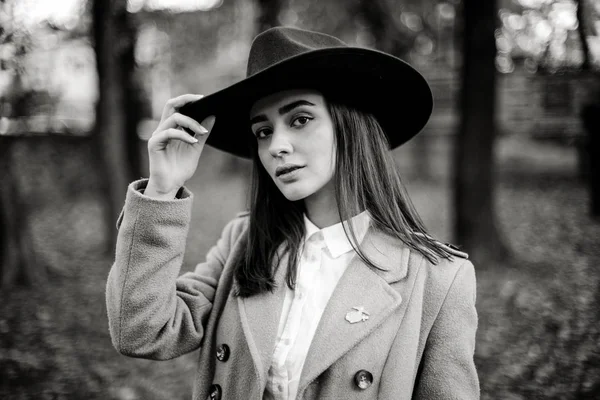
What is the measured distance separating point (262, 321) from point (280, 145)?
29.3 inches

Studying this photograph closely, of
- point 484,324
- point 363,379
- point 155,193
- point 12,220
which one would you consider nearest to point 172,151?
point 155,193

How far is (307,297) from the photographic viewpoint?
1911mm

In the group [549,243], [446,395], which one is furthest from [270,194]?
[549,243]

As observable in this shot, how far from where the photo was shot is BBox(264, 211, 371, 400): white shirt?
1.79 m

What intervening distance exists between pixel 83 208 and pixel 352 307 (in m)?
12.1

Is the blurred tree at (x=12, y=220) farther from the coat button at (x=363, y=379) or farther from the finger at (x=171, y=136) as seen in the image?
the coat button at (x=363, y=379)

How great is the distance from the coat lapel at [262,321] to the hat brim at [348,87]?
2.61 ft

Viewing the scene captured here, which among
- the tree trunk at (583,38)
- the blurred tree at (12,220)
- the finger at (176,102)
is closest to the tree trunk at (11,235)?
the blurred tree at (12,220)

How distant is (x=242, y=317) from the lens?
1871 mm

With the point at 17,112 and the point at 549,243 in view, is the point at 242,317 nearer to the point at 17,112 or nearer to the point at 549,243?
the point at 17,112

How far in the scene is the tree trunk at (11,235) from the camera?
5.71 meters

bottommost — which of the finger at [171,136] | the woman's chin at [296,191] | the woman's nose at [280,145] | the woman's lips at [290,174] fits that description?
the woman's chin at [296,191]

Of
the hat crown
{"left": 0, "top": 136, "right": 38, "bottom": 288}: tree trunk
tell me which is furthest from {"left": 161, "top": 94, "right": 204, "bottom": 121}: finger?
{"left": 0, "top": 136, "right": 38, "bottom": 288}: tree trunk

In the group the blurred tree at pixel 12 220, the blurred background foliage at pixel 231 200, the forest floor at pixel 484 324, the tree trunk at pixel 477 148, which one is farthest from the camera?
the tree trunk at pixel 477 148
